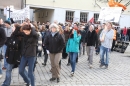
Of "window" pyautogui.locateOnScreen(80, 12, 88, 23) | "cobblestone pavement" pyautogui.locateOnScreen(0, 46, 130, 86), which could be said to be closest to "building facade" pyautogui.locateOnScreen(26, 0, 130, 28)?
"window" pyautogui.locateOnScreen(80, 12, 88, 23)

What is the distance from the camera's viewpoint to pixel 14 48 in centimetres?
588

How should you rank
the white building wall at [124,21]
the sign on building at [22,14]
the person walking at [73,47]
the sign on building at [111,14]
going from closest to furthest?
the person walking at [73,47] < the sign on building at [22,14] < the sign on building at [111,14] < the white building wall at [124,21]

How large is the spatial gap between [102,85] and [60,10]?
74.3 feet

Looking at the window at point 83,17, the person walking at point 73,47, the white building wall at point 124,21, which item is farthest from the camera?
the white building wall at point 124,21

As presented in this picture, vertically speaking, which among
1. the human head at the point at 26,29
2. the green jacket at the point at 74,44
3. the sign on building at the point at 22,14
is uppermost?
the sign on building at the point at 22,14

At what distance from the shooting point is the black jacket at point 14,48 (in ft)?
19.2

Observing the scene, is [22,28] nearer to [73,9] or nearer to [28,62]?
[28,62]

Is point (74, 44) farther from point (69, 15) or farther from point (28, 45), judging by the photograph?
point (69, 15)

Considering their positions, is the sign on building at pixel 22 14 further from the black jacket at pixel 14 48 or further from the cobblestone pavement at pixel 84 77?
the black jacket at pixel 14 48

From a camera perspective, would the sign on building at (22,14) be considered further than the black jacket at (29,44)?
Yes

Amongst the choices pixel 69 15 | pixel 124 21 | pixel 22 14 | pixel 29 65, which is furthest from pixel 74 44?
pixel 124 21

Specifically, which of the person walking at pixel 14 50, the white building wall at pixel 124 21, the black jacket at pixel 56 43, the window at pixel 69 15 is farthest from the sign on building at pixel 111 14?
the white building wall at pixel 124 21

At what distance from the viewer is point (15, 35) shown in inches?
233

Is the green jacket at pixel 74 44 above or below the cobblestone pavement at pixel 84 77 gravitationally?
above
